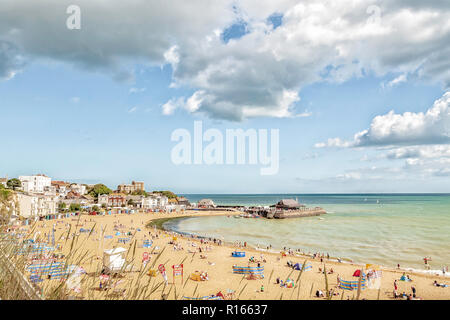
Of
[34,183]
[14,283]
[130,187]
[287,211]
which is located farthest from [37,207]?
[130,187]

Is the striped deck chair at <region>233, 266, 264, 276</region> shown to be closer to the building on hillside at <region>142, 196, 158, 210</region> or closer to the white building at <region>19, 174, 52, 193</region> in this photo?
the building on hillside at <region>142, 196, 158, 210</region>

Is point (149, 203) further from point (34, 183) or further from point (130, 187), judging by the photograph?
point (130, 187)

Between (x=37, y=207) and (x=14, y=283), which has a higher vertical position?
(x=37, y=207)

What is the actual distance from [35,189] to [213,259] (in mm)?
96133

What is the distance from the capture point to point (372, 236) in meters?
37.5

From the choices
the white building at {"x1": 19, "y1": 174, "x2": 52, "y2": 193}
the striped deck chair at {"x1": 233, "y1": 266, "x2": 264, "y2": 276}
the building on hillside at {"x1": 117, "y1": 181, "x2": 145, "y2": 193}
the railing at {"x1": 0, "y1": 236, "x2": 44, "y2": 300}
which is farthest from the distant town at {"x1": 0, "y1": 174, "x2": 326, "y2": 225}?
the railing at {"x1": 0, "y1": 236, "x2": 44, "y2": 300}

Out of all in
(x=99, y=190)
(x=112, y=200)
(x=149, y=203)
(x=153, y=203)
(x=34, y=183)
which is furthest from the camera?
(x=99, y=190)

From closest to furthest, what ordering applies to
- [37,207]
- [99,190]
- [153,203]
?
[37,207] < [153,203] < [99,190]

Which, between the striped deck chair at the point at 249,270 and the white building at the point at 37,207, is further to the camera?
the striped deck chair at the point at 249,270

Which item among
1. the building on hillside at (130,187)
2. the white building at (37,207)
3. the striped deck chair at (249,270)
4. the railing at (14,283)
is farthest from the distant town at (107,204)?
the railing at (14,283)

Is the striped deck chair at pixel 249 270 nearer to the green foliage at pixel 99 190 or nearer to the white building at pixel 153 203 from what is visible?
the white building at pixel 153 203
